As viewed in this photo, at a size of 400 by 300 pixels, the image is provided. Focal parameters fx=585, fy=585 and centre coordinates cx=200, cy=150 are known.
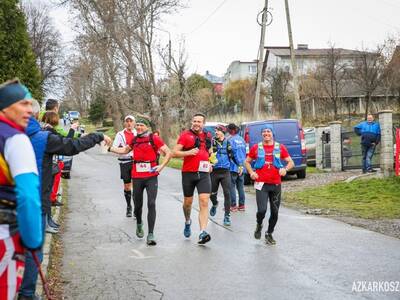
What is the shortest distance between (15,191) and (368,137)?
1735 cm

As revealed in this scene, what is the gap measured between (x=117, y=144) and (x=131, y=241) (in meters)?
2.91

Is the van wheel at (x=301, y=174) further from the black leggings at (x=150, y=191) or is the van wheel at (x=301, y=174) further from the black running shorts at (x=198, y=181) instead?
the black leggings at (x=150, y=191)

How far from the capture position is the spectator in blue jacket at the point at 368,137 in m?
19.4

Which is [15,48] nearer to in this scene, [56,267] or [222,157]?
[222,157]

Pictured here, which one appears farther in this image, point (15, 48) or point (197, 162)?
point (15, 48)

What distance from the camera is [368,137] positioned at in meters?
19.5

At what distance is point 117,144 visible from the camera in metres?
12.1

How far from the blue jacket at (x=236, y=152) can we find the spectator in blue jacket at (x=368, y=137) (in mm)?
7591

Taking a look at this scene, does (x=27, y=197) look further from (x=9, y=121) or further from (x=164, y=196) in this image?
(x=164, y=196)

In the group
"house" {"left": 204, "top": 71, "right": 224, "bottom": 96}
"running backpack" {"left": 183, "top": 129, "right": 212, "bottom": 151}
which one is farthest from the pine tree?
"house" {"left": 204, "top": 71, "right": 224, "bottom": 96}

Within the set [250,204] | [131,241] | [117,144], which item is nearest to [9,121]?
[131,241]

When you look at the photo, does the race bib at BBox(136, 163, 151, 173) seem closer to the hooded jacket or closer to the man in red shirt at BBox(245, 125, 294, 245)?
the man in red shirt at BBox(245, 125, 294, 245)

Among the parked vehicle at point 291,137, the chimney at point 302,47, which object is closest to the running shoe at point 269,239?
the parked vehicle at point 291,137

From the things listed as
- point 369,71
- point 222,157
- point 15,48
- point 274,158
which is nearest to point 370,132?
point 222,157
